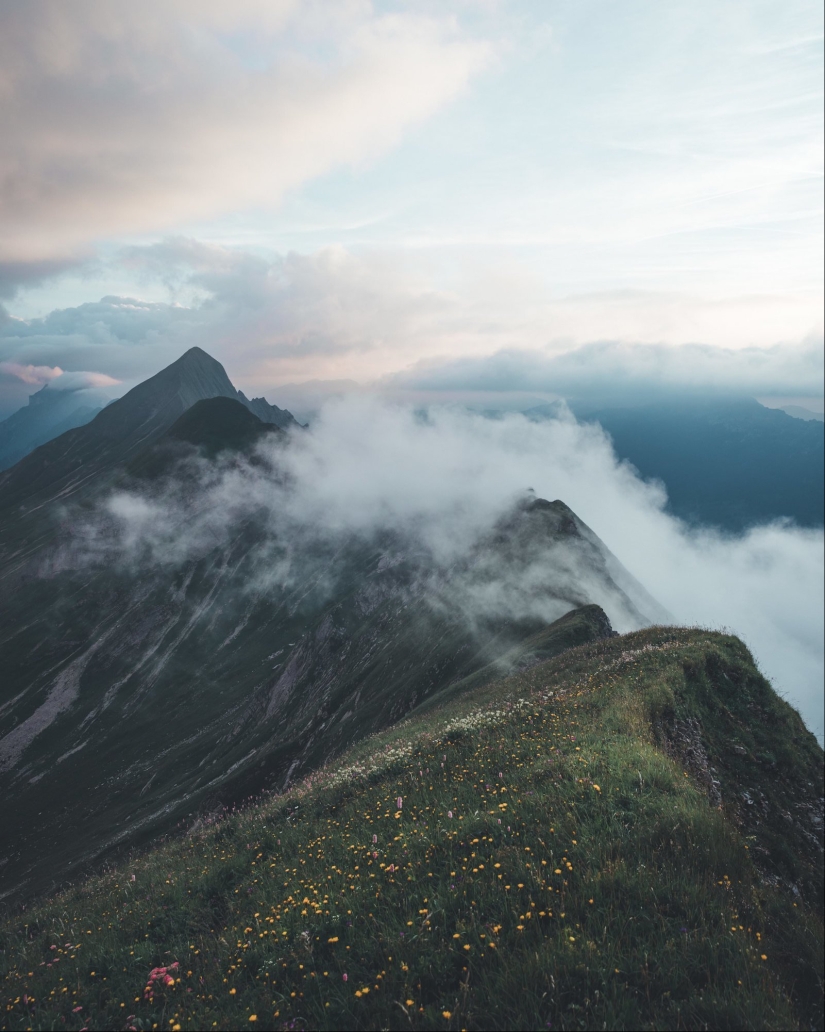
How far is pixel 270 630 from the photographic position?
196 metres

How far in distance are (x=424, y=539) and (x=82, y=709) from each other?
427 ft

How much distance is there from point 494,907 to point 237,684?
178 m

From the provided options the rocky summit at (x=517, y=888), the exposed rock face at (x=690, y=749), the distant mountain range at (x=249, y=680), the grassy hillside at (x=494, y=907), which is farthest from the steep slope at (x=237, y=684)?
the grassy hillside at (x=494, y=907)

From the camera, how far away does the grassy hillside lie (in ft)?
18.6

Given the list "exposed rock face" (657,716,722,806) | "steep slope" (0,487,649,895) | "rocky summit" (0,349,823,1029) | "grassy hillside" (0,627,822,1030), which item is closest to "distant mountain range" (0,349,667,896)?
"steep slope" (0,487,649,895)

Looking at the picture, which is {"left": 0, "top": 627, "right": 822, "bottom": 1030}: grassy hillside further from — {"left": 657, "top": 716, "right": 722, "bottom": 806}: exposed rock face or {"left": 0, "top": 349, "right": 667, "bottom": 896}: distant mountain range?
{"left": 0, "top": 349, "right": 667, "bottom": 896}: distant mountain range

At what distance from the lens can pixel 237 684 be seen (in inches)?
6580

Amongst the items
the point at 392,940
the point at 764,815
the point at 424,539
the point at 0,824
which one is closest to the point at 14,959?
the point at 392,940

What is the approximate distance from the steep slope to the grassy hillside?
31127 millimetres

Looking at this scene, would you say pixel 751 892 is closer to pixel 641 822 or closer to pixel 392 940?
pixel 641 822

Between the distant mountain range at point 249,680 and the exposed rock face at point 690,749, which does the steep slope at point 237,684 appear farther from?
the exposed rock face at point 690,749

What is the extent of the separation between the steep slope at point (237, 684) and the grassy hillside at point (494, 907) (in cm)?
3113

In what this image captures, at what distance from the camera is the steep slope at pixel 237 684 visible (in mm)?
78875

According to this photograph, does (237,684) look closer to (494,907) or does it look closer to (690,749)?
(690,749)
